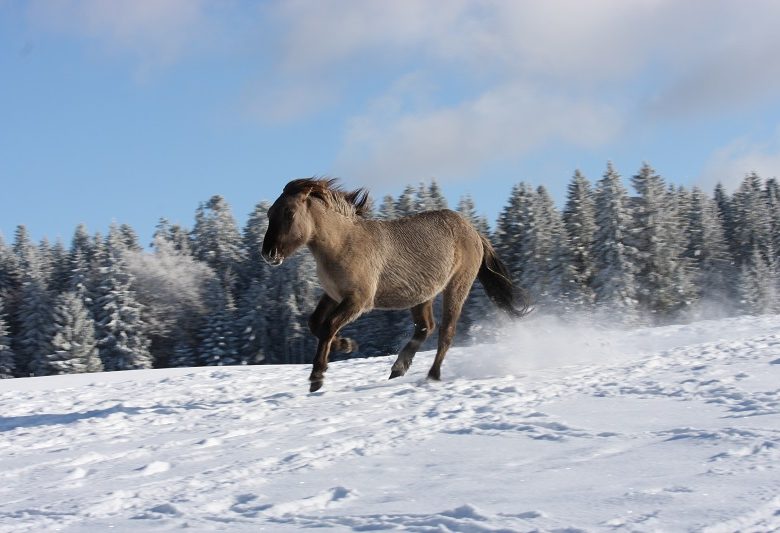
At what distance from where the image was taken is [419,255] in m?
11.4

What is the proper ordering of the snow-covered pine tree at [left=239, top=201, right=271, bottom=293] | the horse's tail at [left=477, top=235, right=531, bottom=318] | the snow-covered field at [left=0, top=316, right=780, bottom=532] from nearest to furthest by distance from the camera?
the snow-covered field at [left=0, top=316, right=780, bottom=532] < the horse's tail at [left=477, top=235, right=531, bottom=318] < the snow-covered pine tree at [left=239, top=201, right=271, bottom=293]

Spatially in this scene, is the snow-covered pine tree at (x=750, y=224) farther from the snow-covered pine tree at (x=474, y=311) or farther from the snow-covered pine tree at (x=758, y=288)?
the snow-covered pine tree at (x=474, y=311)

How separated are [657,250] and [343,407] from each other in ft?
161

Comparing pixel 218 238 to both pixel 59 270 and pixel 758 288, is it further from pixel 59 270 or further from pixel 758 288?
pixel 758 288

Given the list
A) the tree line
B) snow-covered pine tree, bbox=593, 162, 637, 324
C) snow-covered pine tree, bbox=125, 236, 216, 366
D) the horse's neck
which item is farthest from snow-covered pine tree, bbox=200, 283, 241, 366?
the horse's neck

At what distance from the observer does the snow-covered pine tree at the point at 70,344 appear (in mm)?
65375

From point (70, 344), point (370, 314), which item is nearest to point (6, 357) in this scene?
point (70, 344)

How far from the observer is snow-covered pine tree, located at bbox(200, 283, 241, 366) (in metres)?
70.2

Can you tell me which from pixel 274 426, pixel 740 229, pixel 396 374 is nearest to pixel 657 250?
pixel 740 229

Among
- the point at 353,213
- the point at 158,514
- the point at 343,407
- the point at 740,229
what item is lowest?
the point at 158,514

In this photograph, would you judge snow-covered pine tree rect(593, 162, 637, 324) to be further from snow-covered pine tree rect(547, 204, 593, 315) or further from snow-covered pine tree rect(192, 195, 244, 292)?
snow-covered pine tree rect(192, 195, 244, 292)

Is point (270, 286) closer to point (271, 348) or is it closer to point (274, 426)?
point (271, 348)

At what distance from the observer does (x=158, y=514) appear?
214 inches

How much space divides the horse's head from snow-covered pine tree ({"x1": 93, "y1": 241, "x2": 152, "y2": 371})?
200 feet
